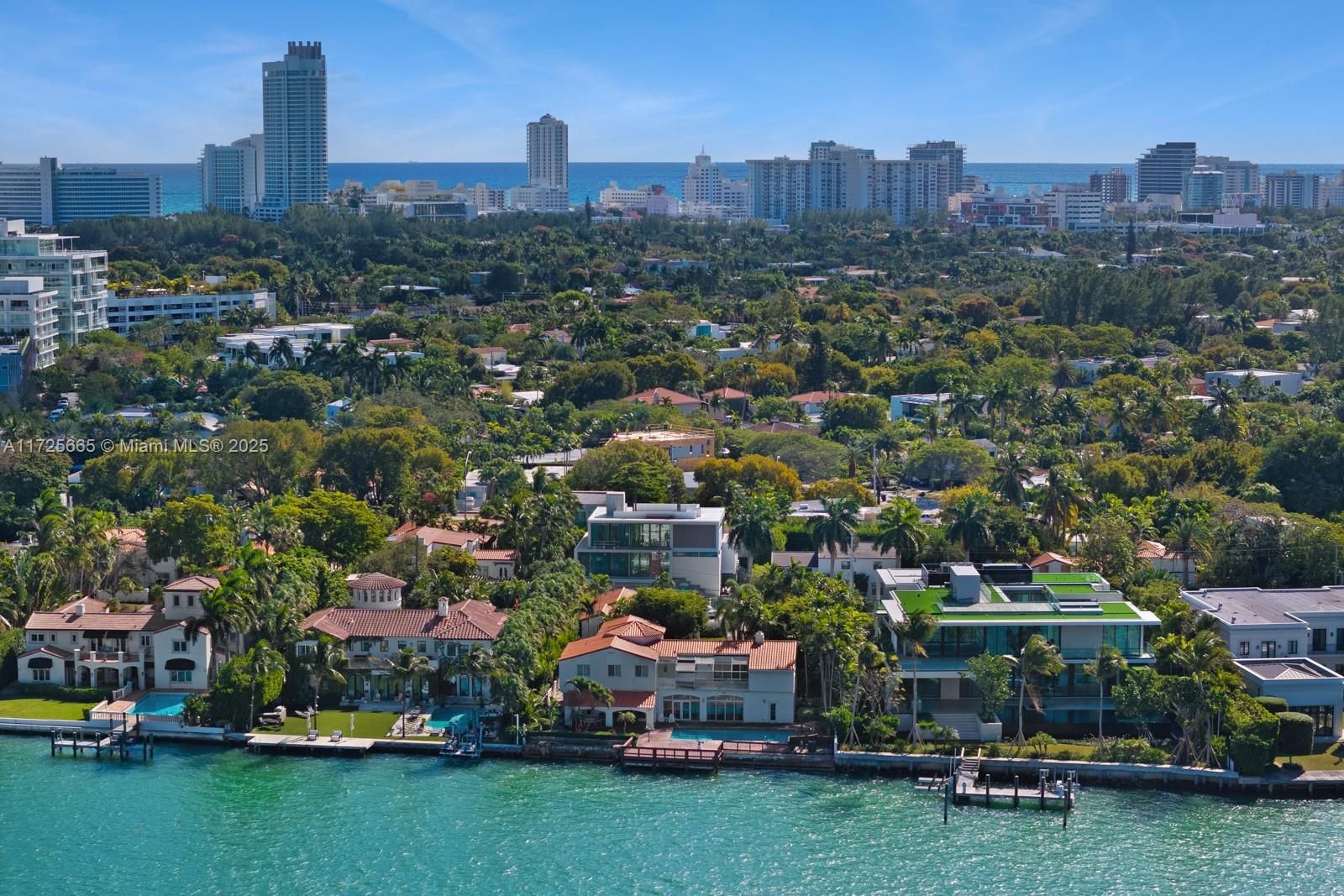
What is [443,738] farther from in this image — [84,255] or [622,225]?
[622,225]

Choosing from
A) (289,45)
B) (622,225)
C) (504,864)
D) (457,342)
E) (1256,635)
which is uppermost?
(289,45)

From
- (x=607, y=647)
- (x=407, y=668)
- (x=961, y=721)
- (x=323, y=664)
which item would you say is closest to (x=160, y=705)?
(x=323, y=664)

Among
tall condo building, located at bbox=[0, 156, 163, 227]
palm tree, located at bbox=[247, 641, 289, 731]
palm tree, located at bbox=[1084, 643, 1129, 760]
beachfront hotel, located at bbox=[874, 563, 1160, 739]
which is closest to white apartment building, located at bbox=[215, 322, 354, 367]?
palm tree, located at bbox=[247, 641, 289, 731]

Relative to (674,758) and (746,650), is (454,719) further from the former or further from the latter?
(746,650)

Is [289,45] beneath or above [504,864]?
above

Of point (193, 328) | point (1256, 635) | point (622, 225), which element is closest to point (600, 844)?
point (1256, 635)

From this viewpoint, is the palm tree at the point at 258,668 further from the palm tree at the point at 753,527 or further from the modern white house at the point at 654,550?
the palm tree at the point at 753,527
